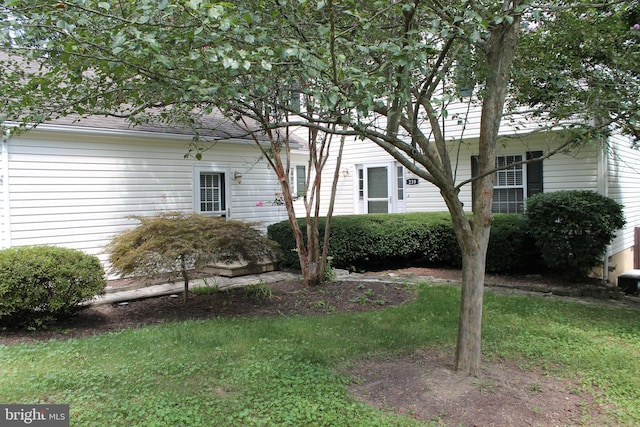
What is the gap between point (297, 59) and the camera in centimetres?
320

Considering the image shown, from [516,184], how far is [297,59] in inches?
377

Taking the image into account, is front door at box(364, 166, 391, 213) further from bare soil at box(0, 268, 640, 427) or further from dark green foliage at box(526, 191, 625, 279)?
bare soil at box(0, 268, 640, 427)

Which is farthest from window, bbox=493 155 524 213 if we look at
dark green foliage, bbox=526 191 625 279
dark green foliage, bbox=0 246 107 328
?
dark green foliage, bbox=0 246 107 328

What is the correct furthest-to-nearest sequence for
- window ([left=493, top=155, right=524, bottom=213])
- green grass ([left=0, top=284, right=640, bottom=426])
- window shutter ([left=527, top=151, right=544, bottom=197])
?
window ([left=493, top=155, right=524, bottom=213]), window shutter ([left=527, top=151, right=544, bottom=197]), green grass ([left=0, top=284, right=640, bottom=426])

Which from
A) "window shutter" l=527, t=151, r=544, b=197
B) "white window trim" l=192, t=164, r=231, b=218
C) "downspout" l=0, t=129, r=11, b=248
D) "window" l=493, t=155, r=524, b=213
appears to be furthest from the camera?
"window" l=493, t=155, r=524, b=213

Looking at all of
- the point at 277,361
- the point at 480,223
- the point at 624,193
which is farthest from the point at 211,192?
the point at 624,193

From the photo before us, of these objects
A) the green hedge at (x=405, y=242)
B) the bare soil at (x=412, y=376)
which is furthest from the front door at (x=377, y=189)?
the bare soil at (x=412, y=376)

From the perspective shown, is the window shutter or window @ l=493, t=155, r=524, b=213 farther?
window @ l=493, t=155, r=524, b=213

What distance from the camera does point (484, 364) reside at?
4441mm

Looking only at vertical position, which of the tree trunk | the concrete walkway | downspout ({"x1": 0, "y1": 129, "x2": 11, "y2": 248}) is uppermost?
downspout ({"x1": 0, "y1": 129, "x2": 11, "y2": 248})

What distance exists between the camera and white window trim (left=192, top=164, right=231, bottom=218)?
10578mm

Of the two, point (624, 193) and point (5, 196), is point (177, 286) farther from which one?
point (624, 193)

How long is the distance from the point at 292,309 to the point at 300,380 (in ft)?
9.29

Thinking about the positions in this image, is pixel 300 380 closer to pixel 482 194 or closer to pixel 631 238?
pixel 482 194
